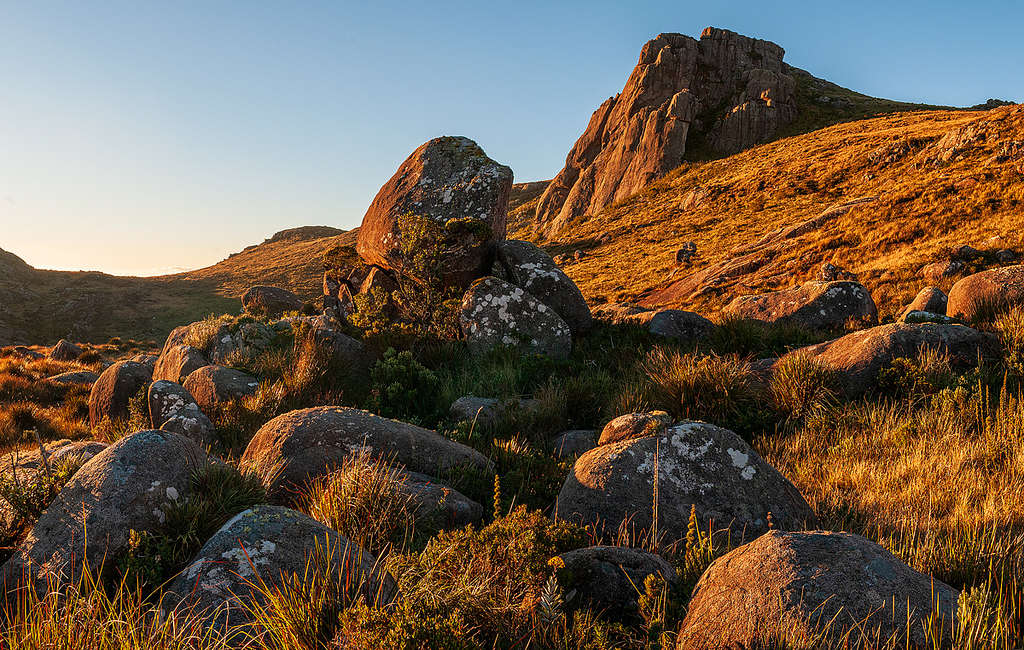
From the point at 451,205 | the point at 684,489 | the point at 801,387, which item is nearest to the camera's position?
the point at 684,489

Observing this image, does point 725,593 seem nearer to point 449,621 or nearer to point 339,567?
point 449,621

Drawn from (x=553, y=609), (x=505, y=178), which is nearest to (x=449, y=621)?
(x=553, y=609)

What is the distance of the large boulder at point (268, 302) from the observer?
2425 centimetres

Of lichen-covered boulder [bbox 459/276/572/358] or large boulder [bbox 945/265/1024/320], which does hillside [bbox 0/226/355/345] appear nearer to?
lichen-covered boulder [bbox 459/276/572/358]

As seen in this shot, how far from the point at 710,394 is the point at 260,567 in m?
6.47

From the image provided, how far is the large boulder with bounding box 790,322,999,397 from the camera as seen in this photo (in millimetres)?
7879

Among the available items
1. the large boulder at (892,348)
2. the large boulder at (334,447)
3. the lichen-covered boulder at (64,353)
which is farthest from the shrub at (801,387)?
the lichen-covered boulder at (64,353)

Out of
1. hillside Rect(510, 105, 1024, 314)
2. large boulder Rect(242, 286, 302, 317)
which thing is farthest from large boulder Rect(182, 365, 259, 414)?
hillside Rect(510, 105, 1024, 314)

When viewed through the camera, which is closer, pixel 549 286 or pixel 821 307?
pixel 821 307

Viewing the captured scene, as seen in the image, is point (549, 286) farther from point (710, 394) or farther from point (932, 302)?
point (932, 302)

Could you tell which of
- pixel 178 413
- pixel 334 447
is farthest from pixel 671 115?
pixel 334 447

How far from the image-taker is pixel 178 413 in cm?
862

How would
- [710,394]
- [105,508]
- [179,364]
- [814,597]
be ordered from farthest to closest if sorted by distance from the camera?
[179,364] → [710,394] → [105,508] → [814,597]

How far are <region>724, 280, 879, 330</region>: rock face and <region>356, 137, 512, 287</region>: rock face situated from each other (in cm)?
690
